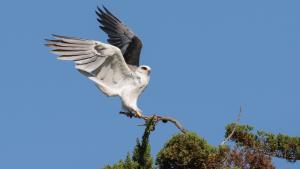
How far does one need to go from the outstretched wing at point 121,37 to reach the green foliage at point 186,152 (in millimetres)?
2919

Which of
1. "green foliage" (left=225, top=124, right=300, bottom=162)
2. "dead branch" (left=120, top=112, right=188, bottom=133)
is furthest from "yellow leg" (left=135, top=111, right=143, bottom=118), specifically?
"green foliage" (left=225, top=124, right=300, bottom=162)

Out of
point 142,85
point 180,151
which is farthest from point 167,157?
point 142,85

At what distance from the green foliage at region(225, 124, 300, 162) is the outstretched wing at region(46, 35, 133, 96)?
93.7 inches

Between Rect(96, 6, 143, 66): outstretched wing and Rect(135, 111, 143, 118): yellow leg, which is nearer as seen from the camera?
Rect(135, 111, 143, 118): yellow leg

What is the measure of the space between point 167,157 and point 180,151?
268 mm

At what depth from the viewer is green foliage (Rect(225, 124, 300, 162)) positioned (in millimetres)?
19609

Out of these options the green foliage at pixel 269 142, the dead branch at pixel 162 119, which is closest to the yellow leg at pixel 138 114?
the dead branch at pixel 162 119

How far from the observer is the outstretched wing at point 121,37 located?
20.5 meters

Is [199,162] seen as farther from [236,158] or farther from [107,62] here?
[107,62]

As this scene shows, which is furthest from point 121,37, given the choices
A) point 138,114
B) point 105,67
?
point 138,114

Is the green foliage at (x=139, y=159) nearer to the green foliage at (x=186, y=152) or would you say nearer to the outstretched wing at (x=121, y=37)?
the green foliage at (x=186, y=152)

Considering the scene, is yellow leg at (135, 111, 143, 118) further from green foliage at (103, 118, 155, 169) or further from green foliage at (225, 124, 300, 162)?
green foliage at (225, 124, 300, 162)

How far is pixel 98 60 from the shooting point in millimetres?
18625

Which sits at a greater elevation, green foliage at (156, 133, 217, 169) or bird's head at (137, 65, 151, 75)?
bird's head at (137, 65, 151, 75)
